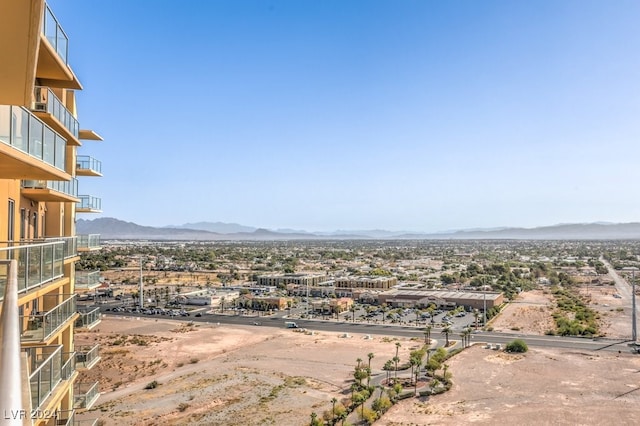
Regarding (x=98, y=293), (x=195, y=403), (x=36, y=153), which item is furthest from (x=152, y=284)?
(x=36, y=153)

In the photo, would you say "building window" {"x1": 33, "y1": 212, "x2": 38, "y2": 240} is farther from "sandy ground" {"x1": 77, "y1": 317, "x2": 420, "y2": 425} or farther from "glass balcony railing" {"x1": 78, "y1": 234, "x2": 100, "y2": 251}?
"sandy ground" {"x1": 77, "y1": 317, "x2": 420, "y2": 425}

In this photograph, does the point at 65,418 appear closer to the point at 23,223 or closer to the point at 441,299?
the point at 23,223

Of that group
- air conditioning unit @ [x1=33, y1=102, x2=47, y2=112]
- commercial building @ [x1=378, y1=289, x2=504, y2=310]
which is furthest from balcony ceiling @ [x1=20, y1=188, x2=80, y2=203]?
commercial building @ [x1=378, y1=289, x2=504, y2=310]

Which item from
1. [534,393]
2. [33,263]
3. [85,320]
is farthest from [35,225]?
[534,393]

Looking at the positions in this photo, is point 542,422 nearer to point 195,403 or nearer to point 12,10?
point 195,403

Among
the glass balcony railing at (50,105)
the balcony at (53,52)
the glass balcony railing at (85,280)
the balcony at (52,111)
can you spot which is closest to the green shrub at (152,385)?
the glass balcony railing at (85,280)

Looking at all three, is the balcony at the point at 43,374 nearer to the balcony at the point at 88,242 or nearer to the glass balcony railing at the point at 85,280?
the glass balcony railing at the point at 85,280

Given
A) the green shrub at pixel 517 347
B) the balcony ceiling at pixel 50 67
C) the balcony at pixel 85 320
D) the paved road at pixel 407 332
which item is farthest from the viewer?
the paved road at pixel 407 332

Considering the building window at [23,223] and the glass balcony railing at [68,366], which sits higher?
the building window at [23,223]
